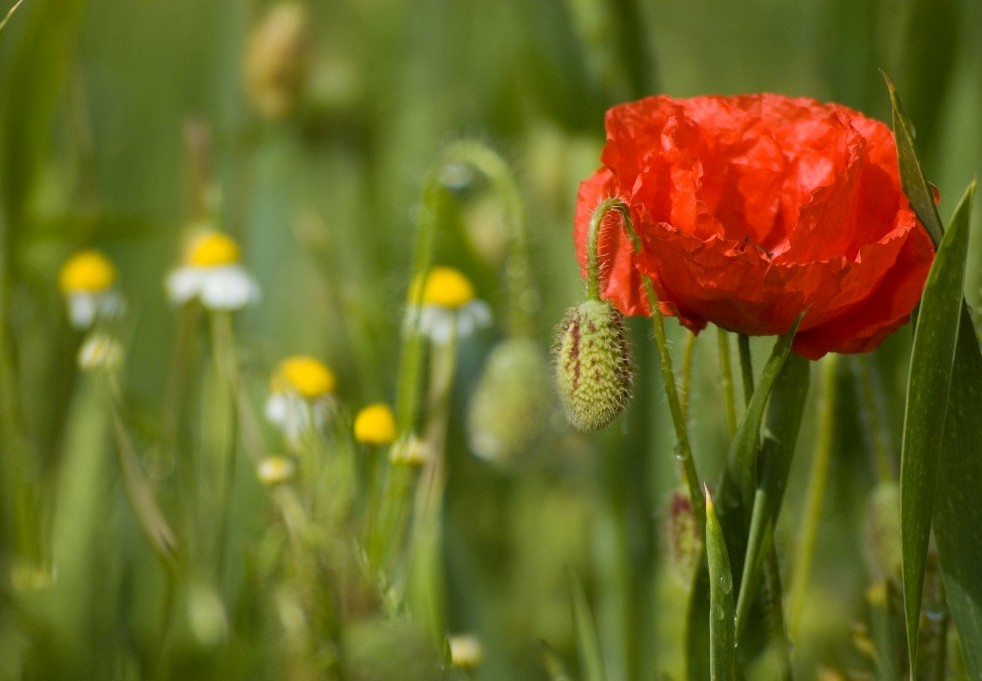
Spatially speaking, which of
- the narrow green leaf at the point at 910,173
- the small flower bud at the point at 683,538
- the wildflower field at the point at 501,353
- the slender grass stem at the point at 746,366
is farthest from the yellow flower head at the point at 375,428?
the narrow green leaf at the point at 910,173

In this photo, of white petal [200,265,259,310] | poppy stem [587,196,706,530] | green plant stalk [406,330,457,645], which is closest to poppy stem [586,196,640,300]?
poppy stem [587,196,706,530]

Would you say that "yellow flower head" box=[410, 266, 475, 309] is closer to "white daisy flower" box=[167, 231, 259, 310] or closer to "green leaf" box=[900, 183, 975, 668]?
"white daisy flower" box=[167, 231, 259, 310]

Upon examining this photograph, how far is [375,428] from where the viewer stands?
87 cm

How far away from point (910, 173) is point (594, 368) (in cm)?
18

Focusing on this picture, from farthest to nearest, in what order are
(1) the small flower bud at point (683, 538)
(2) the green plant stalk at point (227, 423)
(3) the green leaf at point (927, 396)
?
(2) the green plant stalk at point (227, 423) < (1) the small flower bud at point (683, 538) < (3) the green leaf at point (927, 396)

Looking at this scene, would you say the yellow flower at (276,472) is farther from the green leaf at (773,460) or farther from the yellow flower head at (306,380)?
the green leaf at (773,460)

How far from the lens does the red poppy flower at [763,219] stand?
0.55 m

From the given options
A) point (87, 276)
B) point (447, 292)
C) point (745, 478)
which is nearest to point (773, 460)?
point (745, 478)

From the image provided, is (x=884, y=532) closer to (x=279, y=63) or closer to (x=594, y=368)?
(x=594, y=368)

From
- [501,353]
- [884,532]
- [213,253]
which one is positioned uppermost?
[213,253]

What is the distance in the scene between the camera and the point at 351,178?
1.65 metres

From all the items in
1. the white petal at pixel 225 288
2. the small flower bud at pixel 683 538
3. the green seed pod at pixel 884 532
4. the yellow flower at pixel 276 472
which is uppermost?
the white petal at pixel 225 288

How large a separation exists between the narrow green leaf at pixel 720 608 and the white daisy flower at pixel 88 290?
782 millimetres

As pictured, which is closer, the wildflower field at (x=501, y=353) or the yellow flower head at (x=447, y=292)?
the wildflower field at (x=501, y=353)
